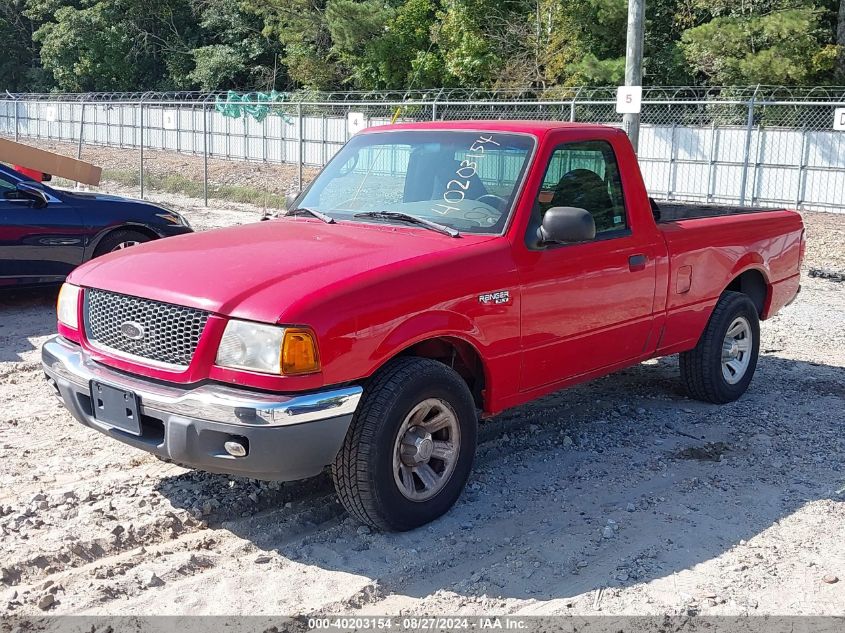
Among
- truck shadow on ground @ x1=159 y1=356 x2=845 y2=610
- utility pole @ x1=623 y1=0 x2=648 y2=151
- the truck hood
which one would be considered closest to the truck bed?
truck shadow on ground @ x1=159 y1=356 x2=845 y2=610

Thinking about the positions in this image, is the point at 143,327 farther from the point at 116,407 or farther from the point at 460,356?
the point at 460,356

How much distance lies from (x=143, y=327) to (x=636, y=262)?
2.89 meters

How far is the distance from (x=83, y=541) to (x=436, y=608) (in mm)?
1640

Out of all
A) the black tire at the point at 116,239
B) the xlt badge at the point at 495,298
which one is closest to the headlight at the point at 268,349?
the xlt badge at the point at 495,298

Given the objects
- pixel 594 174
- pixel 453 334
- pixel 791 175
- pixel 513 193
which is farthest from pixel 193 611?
pixel 791 175

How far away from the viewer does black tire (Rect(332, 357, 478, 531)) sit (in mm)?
4254

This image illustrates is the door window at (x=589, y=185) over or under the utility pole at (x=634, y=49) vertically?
under

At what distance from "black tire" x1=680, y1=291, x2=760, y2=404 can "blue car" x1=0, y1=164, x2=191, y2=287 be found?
5889 millimetres

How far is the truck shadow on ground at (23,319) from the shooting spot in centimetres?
812

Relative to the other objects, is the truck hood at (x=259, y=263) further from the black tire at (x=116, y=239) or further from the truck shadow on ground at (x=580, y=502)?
the black tire at (x=116, y=239)

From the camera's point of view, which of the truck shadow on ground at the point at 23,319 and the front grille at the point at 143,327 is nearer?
the front grille at the point at 143,327

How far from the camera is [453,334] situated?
15.2ft

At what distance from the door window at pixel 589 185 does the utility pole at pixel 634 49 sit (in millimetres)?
8441

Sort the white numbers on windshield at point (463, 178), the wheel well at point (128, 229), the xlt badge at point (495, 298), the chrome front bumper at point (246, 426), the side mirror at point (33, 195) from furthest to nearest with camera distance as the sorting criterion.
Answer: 1. the wheel well at point (128, 229)
2. the side mirror at point (33, 195)
3. the white numbers on windshield at point (463, 178)
4. the xlt badge at point (495, 298)
5. the chrome front bumper at point (246, 426)
